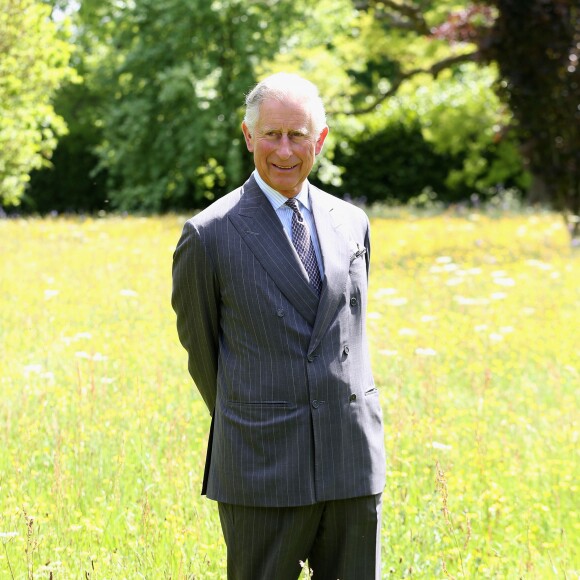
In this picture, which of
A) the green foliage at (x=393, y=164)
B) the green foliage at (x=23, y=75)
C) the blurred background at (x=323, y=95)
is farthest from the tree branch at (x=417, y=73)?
the green foliage at (x=23, y=75)

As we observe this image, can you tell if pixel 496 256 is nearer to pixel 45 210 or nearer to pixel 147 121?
pixel 147 121

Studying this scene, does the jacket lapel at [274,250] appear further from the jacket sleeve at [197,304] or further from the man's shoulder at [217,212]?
the jacket sleeve at [197,304]

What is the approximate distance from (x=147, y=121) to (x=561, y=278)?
1395 cm

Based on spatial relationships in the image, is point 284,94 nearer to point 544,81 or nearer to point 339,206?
point 339,206

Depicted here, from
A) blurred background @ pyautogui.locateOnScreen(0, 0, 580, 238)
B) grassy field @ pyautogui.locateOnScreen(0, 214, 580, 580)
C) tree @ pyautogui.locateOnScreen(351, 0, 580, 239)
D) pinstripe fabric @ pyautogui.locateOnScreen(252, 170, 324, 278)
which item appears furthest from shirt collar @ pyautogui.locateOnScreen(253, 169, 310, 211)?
blurred background @ pyautogui.locateOnScreen(0, 0, 580, 238)

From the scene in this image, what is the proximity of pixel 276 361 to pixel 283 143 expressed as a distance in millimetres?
633

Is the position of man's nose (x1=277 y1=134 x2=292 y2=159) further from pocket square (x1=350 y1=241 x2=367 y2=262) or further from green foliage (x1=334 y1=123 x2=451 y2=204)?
green foliage (x1=334 y1=123 x2=451 y2=204)

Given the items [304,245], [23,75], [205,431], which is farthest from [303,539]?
[23,75]

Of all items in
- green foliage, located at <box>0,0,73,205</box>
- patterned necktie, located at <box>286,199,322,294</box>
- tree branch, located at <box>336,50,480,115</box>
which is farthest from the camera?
tree branch, located at <box>336,50,480,115</box>

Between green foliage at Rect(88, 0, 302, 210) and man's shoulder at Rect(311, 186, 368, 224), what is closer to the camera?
man's shoulder at Rect(311, 186, 368, 224)

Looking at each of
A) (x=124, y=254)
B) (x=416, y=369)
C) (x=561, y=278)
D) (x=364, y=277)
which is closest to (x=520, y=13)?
(x=561, y=278)

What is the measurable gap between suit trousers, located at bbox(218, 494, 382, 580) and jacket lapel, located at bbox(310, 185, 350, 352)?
51 cm

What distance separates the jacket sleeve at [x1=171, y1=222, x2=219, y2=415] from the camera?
107 inches

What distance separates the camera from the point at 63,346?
22.1 feet
